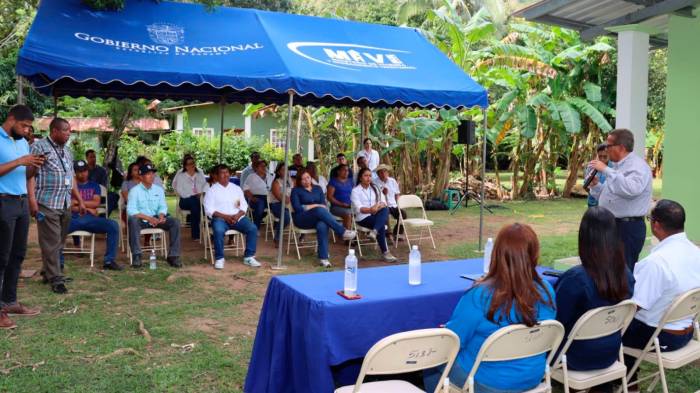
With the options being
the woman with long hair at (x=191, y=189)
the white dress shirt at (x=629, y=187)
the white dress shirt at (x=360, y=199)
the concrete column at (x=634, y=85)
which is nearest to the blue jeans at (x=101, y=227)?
the woman with long hair at (x=191, y=189)

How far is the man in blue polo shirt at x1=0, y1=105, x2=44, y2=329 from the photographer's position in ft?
16.1

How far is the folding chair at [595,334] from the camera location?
10.3 feet

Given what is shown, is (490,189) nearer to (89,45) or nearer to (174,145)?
(174,145)

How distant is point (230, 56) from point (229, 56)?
12 millimetres

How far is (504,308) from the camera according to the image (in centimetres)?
284

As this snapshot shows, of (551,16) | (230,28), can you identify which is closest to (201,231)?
(230,28)

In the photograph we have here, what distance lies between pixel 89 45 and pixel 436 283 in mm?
5305

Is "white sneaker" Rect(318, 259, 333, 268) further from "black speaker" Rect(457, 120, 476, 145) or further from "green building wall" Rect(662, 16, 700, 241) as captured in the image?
"black speaker" Rect(457, 120, 476, 145)

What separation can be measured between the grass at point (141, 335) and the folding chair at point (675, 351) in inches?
19.7

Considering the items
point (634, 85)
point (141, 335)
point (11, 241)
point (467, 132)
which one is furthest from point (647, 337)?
point (467, 132)

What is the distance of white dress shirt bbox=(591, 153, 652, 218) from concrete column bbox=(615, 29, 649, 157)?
2804 millimetres

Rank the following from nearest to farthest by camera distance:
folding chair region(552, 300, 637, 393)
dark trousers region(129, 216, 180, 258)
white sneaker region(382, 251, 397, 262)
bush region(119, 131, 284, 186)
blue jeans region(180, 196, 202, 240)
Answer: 1. folding chair region(552, 300, 637, 393)
2. dark trousers region(129, 216, 180, 258)
3. white sneaker region(382, 251, 397, 262)
4. blue jeans region(180, 196, 202, 240)
5. bush region(119, 131, 284, 186)

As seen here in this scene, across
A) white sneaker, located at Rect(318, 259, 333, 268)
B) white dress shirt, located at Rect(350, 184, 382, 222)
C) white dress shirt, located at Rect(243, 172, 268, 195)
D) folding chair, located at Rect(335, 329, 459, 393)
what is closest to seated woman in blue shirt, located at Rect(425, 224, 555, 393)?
folding chair, located at Rect(335, 329, 459, 393)

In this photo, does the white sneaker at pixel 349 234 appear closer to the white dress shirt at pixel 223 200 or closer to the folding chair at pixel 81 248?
the white dress shirt at pixel 223 200
